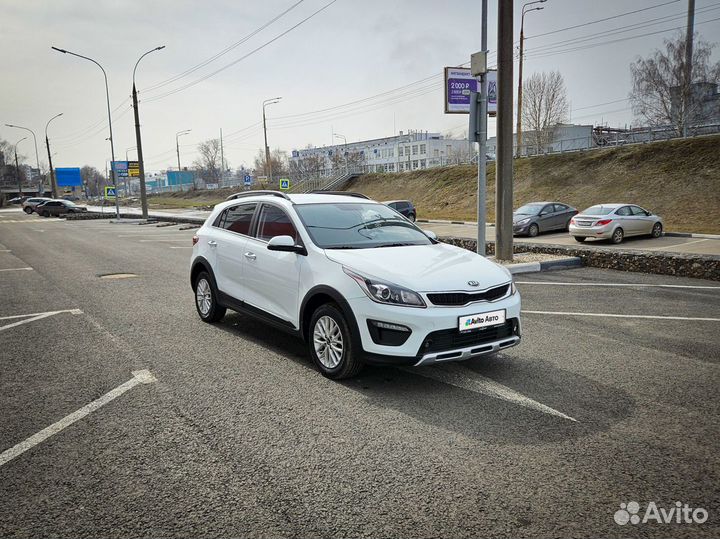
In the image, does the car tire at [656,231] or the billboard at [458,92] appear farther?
the car tire at [656,231]

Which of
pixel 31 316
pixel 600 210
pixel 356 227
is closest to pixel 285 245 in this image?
pixel 356 227

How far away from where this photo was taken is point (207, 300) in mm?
6969

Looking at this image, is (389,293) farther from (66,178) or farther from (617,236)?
(66,178)

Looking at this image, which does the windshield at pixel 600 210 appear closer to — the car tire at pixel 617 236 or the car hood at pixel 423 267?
the car tire at pixel 617 236

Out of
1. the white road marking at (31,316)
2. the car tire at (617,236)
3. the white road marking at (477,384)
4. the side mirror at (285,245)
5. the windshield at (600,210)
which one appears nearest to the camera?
the white road marking at (477,384)

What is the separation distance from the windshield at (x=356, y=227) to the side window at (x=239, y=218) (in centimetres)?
85

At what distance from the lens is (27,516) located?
281 centimetres

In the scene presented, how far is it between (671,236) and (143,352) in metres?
20.1

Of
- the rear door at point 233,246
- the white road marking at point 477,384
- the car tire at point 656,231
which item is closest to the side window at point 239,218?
the rear door at point 233,246

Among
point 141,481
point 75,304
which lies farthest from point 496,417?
point 75,304

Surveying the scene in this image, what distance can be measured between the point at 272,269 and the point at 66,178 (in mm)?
106574

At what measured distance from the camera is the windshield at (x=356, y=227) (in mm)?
5284

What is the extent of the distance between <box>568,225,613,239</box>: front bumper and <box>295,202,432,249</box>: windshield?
1358 cm

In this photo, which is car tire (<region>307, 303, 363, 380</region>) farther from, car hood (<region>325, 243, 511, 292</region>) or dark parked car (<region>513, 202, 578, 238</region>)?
dark parked car (<region>513, 202, 578, 238</region>)
